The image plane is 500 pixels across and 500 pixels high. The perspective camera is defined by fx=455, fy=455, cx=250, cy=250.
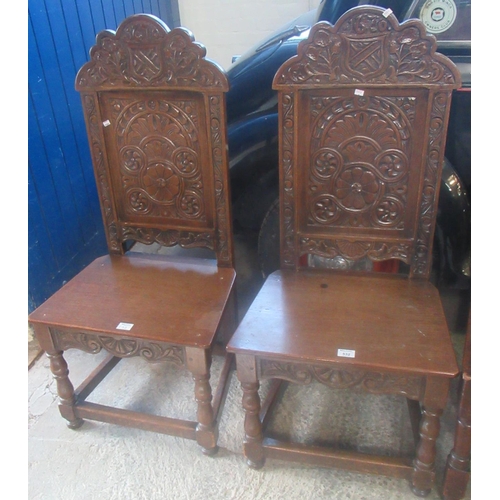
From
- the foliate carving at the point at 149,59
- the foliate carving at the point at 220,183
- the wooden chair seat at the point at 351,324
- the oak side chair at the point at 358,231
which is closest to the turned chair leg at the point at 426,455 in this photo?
the oak side chair at the point at 358,231

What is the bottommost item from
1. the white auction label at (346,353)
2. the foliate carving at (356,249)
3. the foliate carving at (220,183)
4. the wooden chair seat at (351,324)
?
the wooden chair seat at (351,324)

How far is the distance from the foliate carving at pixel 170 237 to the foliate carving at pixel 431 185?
2.03 feet

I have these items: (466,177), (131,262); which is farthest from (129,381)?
(466,177)

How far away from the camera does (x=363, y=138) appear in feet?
4.02

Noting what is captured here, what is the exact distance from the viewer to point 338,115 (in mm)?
1221

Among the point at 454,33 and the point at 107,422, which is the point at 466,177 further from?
the point at 107,422

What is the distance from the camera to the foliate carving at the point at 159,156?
1.33 meters

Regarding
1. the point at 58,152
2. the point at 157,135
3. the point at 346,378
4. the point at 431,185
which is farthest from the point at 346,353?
the point at 58,152

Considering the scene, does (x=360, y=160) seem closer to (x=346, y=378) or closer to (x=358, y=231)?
(x=358, y=231)

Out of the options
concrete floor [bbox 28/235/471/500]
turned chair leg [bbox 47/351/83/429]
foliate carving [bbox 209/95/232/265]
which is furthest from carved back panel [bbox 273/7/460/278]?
turned chair leg [bbox 47/351/83/429]

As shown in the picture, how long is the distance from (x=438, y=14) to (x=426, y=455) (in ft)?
4.09

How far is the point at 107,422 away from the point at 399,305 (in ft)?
3.00

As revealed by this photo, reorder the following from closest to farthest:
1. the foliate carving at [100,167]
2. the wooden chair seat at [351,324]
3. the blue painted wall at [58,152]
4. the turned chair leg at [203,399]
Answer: the wooden chair seat at [351,324]
the turned chair leg at [203,399]
the foliate carving at [100,167]
the blue painted wall at [58,152]

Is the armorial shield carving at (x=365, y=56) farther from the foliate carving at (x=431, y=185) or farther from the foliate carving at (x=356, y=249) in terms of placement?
the foliate carving at (x=356, y=249)
